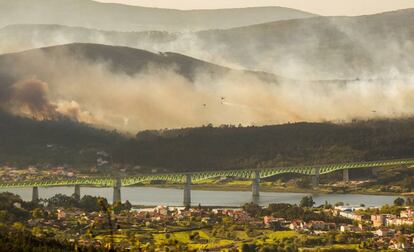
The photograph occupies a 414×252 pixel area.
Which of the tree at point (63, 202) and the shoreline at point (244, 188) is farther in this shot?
the shoreline at point (244, 188)

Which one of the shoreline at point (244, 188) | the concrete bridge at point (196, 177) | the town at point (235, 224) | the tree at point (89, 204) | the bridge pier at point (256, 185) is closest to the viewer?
the town at point (235, 224)

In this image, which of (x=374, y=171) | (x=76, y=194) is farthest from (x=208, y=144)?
(x=76, y=194)

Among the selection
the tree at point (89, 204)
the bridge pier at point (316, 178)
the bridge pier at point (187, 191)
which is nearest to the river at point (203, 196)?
the bridge pier at point (187, 191)

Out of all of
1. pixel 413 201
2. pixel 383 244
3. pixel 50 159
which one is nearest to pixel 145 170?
pixel 50 159

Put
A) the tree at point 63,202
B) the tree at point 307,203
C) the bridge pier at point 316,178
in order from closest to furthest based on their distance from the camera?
the tree at point 63,202
the tree at point 307,203
the bridge pier at point 316,178

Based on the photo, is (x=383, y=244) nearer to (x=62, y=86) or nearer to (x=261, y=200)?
(x=261, y=200)

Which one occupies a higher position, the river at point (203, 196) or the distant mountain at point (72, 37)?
the distant mountain at point (72, 37)

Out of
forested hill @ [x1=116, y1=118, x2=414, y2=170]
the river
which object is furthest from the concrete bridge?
forested hill @ [x1=116, y1=118, x2=414, y2=170]

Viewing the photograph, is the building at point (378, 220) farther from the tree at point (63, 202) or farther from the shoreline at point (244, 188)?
the shoreline at point (244, 188)
